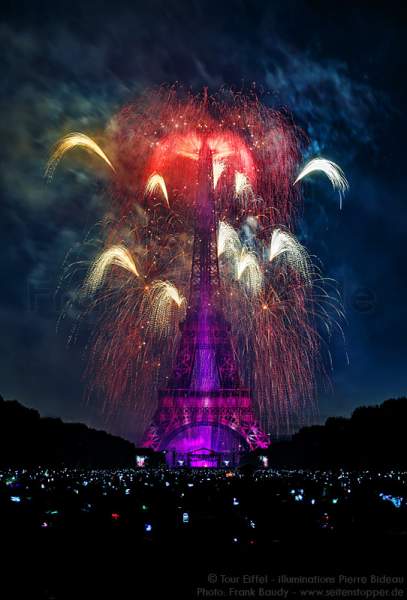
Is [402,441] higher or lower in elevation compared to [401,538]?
higher

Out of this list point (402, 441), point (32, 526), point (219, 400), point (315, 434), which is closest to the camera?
point (32, 526)

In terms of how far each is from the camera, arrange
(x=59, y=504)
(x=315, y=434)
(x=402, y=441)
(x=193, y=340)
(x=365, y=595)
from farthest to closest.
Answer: (x=315, y=434)
(x=193, y=340)
(x=402, y=441)
(x=59, y=504)
(x=365, y=595)

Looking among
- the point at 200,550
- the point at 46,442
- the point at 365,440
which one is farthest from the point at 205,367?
the point at 200,550

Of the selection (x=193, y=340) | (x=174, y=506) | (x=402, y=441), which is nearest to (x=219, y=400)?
(x=193, y=340)

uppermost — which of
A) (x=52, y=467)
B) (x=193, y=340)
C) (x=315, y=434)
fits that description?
(x=193, y=340)

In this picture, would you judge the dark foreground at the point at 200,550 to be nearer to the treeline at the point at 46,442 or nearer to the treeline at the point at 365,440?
the treeline at the point at 46,442

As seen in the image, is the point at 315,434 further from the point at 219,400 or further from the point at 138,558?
the point at 138,558

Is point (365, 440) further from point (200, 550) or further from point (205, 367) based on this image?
point (200, 550)

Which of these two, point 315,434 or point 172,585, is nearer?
point 172,585

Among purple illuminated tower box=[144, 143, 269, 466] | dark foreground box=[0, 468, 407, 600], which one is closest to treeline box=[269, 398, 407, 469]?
purple illuminated tower box=[144, 143, 269, 466]
